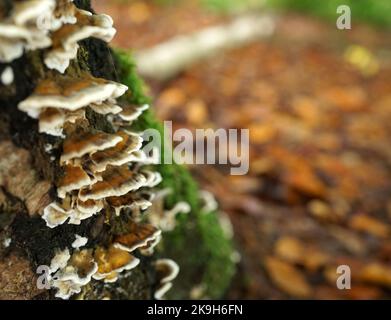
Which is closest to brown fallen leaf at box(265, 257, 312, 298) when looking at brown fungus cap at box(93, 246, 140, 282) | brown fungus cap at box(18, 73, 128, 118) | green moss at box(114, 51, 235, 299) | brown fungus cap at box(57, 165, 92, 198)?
green moss at box(114, 51, 235, 299)

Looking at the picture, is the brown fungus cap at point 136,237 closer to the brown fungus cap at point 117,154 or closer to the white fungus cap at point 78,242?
the white fungus cap at point 78,242

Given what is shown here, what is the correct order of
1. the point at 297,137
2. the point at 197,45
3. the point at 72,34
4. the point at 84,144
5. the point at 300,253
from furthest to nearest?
the point at 197,45, the point at 297,137, the point at 300,253, the point at 84,144, the point at 72,34

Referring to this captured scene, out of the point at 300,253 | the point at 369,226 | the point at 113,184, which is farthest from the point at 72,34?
the point at 369,226

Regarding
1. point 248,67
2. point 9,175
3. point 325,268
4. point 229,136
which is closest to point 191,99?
point 229,136

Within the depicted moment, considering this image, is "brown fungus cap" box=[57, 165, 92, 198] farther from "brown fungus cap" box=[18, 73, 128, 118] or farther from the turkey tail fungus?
"brown fungus cap" box=[18, 73, 128, 118]

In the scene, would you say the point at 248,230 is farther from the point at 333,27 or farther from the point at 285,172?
the point at 333,27

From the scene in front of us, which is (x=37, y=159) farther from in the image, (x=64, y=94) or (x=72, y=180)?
(x=64, y=94)

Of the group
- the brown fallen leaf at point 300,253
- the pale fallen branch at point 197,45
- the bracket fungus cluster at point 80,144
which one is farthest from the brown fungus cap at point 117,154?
the pale fallen branch at point 197,45
